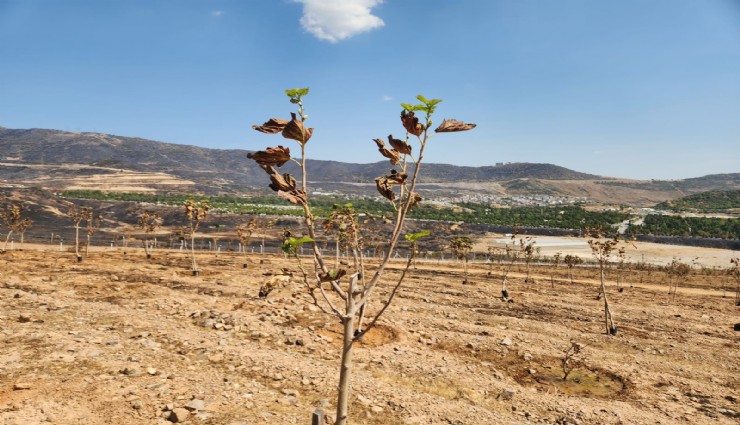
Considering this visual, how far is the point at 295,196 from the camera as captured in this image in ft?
12.5

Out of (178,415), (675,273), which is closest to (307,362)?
(178,415)

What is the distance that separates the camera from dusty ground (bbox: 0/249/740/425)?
9430 mm

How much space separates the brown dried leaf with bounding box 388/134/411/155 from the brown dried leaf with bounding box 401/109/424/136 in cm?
14

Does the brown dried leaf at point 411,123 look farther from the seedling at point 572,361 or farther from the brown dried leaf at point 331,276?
the seedling at point 572,361

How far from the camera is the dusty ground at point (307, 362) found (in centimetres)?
943

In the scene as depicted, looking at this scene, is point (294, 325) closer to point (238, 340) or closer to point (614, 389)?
point (238, 340)

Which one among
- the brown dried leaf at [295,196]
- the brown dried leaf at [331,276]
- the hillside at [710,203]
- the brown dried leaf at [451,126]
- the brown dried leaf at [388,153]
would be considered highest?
the hillside at [710,203]

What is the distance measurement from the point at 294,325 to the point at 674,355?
15507 mm

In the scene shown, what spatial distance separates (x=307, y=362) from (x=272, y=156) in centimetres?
1024

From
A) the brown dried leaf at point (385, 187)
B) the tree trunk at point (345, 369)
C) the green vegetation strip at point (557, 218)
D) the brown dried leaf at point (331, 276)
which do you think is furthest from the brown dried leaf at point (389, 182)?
the green vegetation strip at point (557, 218)

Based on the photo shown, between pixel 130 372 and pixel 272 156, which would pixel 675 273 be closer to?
pixel 130 372

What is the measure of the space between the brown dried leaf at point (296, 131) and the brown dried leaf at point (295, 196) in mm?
494

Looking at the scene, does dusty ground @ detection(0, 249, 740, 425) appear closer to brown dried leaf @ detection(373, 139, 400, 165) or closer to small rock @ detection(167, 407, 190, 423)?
small rock @ detection(167, 407, 190, 423)

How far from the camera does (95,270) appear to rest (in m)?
26.7
